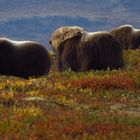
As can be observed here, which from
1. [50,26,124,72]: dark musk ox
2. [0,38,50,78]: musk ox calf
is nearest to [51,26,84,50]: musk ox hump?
[50,26,124,72]: dark musk ox

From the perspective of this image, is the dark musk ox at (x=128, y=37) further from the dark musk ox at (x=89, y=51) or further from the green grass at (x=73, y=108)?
the green grass at (x=73, y=108)

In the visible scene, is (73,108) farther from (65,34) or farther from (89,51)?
(65,34)

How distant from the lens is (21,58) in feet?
89.6

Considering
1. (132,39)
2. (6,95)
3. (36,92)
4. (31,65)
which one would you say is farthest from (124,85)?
(132,39)

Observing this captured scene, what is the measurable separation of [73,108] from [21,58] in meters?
12.4

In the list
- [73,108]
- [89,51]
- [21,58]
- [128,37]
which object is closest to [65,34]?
[21,58]

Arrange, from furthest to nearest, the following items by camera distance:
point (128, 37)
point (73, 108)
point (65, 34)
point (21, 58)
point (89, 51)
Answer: point (128, 37) → point (65, 34) → point (21, 58) → point (89, 51) → point (73, 108)

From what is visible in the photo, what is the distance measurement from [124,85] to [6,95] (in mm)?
4259

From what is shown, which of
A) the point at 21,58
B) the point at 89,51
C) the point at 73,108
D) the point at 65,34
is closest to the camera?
the point at 73,108

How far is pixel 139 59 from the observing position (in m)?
31.9

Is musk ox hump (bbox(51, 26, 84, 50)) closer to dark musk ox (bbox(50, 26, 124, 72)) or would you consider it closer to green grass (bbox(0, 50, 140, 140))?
dark musk ox (bbox(50, 26, 124, 72))

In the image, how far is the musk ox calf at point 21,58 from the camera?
27219 mm

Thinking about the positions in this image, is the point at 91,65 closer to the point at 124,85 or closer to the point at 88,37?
the point at 88,37

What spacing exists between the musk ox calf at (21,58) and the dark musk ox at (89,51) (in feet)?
3.24
